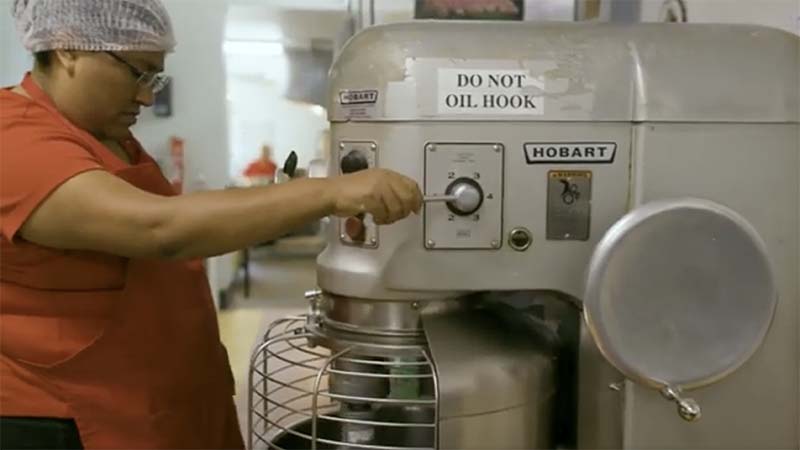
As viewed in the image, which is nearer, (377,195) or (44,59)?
(377,195)

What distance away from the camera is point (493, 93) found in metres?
0.73

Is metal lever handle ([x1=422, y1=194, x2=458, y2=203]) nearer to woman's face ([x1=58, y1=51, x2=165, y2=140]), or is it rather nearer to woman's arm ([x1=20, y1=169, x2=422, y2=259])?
woman's arm ([x1=20, y1=169, x2=422, y2=259])

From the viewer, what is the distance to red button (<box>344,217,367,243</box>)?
2.47ft

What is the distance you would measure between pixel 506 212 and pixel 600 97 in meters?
0.13

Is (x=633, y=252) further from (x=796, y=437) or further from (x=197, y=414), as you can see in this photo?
(x=197, y=414)

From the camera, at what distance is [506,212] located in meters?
0.74

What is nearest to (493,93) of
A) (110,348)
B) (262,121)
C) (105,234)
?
(105,234)

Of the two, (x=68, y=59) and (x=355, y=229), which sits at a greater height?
(x=68, y=59)

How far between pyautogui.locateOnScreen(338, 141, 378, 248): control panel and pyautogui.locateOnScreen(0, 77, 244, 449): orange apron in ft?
0.77

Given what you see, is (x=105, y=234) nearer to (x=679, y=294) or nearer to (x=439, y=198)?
(x=439, y=198)

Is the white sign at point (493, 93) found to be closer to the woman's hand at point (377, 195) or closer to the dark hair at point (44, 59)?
the woman's hand at point (377, 195)

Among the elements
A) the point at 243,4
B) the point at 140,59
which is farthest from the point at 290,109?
the point at 140,59

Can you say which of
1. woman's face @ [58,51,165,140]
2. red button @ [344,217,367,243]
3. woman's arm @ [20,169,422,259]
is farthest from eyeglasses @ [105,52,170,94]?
red button @ [344,217,367,243]

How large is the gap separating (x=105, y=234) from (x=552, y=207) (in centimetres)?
40
